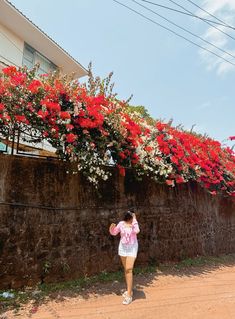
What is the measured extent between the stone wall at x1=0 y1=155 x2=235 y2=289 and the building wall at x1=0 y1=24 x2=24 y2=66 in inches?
327

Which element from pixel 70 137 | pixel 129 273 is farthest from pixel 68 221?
pixel 70 137

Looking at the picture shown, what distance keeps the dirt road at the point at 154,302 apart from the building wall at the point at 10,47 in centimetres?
1053

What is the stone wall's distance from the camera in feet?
19.4

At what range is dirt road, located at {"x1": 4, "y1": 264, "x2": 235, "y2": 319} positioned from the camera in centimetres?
508

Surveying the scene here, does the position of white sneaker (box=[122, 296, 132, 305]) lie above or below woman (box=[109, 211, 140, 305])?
below

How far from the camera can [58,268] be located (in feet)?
20.8

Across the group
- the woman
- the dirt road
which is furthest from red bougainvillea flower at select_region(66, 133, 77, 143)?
the dirt road

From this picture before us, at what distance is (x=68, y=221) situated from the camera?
21.9ft

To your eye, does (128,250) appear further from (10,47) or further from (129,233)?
(10,47)

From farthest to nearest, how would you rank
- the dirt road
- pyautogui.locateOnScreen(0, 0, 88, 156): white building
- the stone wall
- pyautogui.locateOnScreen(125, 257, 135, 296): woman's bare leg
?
pyautogui.locateOnScreen(0, 0, 88, 156): white building → the stone wall → pyautogui.locateOnScreen(125, 257, 135, 296): woman's bare leg → the dirt road

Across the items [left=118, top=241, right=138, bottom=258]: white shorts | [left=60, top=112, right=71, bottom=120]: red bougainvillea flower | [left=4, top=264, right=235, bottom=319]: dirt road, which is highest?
[left=60, top=112, right=71, bottom=120]: red bougainvillea flower

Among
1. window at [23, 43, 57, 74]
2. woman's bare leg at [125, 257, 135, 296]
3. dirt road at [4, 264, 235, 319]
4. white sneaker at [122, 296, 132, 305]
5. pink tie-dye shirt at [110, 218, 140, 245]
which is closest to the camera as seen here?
dirt road at [4, 264, 235, 319]

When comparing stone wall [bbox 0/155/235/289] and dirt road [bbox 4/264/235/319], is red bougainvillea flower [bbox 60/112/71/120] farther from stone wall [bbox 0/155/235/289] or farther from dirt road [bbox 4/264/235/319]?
dirt road [bbox 4/264/235/319]

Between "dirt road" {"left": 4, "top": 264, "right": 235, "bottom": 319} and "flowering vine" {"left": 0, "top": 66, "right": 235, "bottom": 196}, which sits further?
"flowering vine" {"left": 0, "top": 66, "right": 235, "bottom": 196}
